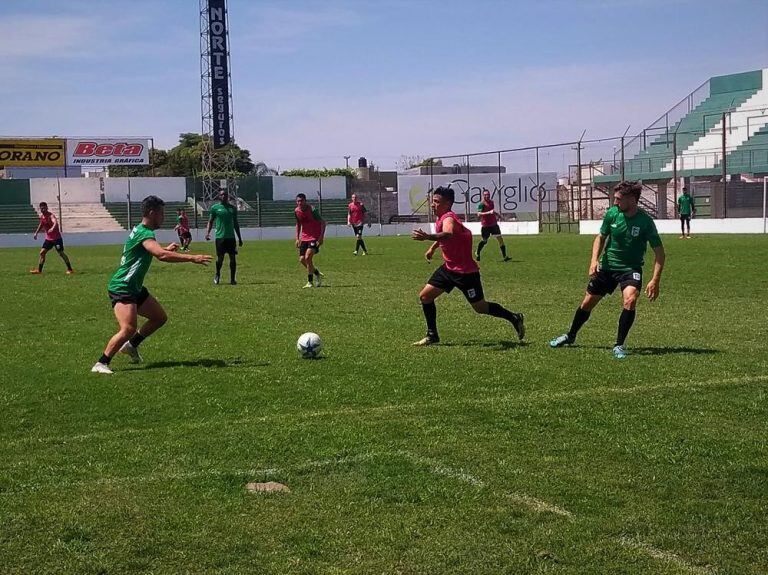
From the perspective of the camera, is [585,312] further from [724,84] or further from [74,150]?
[74,150]

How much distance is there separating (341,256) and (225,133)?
35.0m

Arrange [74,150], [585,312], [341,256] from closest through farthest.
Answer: [585,312], [341,256], [74,150]

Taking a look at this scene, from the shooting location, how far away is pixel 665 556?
4.48 meters

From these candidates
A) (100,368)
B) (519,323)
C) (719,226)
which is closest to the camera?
(100,368)

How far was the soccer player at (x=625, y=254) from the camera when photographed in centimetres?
995

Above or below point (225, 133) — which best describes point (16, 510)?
below

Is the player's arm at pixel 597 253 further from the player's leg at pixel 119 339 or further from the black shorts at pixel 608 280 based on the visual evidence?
the player's leg at pixel 119 339

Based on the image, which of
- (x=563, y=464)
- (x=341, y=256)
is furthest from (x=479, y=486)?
(x=341, y=256)

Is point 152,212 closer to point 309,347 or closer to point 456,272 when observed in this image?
point 309,347

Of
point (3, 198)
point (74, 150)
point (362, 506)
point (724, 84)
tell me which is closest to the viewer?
point (362, 506)

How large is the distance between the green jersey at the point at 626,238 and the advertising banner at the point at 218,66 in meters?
54.6

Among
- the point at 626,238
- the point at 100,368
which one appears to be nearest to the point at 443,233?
the point at 626,238

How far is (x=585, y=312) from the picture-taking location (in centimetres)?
1056

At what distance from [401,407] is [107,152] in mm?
61868
